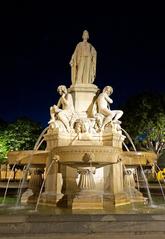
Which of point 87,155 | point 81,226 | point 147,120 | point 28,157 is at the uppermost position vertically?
point 147,120

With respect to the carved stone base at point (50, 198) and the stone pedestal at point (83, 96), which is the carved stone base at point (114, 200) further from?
the stone pedestal at point (83, 96)

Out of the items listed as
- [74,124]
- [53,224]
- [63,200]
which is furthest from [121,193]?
[53,224]

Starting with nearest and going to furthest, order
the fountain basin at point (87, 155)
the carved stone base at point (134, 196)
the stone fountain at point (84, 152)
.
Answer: the fountain basin at point (87, 155)
the stone fountain at point (84, 152)
the carved stone base at point (134, 196)

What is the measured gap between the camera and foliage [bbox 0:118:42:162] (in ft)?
162

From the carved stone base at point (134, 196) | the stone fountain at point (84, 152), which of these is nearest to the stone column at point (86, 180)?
the stone fountain at point (84, 152)

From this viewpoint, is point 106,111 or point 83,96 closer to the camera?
point 106,111

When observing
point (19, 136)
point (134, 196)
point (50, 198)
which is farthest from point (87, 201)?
point (19, 136)

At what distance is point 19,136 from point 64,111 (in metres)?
37.1

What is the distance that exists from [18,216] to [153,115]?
38247 mm

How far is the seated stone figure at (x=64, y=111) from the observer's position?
45.2ft

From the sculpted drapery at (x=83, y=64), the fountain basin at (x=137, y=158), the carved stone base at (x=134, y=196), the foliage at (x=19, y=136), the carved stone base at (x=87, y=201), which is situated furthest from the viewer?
the foliage at (x=19, y=136)

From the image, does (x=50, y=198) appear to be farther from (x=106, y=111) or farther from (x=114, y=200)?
(x=106, y=111)

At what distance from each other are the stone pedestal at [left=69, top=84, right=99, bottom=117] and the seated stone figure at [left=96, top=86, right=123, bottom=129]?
660 mm

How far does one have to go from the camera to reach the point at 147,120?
45.2m
